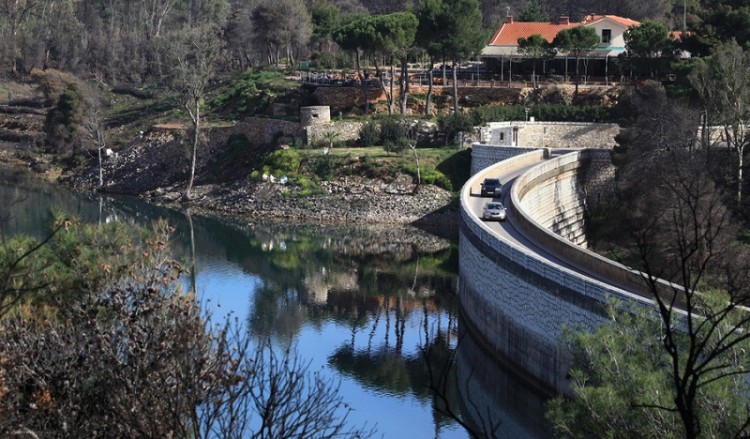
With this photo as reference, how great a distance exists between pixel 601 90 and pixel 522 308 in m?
44.4

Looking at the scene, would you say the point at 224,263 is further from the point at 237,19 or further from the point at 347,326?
the point at 237,19

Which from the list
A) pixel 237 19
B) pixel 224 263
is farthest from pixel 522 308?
pixel 237 19

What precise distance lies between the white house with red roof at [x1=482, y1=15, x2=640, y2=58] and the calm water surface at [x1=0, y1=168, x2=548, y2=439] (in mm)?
24527

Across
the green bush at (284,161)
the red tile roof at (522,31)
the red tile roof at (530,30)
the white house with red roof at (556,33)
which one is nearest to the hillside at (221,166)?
the green bush at (284,161)

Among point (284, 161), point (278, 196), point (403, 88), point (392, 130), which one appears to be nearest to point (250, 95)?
point (403, 88)

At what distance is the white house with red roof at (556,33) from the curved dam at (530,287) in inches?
1137

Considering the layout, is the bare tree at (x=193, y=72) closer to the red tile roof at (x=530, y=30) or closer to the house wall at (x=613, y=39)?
the red tile roof at (x=530, y=30)

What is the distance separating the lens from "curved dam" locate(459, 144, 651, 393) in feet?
103

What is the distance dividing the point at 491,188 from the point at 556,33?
30.8 m

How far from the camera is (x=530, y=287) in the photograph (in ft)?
115

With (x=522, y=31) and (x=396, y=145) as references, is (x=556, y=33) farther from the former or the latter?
(x=396, y=145)

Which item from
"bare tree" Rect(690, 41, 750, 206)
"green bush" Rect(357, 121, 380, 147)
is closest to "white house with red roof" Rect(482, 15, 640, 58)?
"green bush" Rect(357, 121, 380, 147)

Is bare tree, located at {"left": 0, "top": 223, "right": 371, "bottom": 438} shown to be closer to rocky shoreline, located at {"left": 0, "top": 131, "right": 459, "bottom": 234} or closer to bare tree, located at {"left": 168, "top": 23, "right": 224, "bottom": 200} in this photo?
rocky shoreline, located at {"left": 0, "top": 131, "right": 459, "bottom": 234}

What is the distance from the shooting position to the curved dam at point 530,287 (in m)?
31.5
